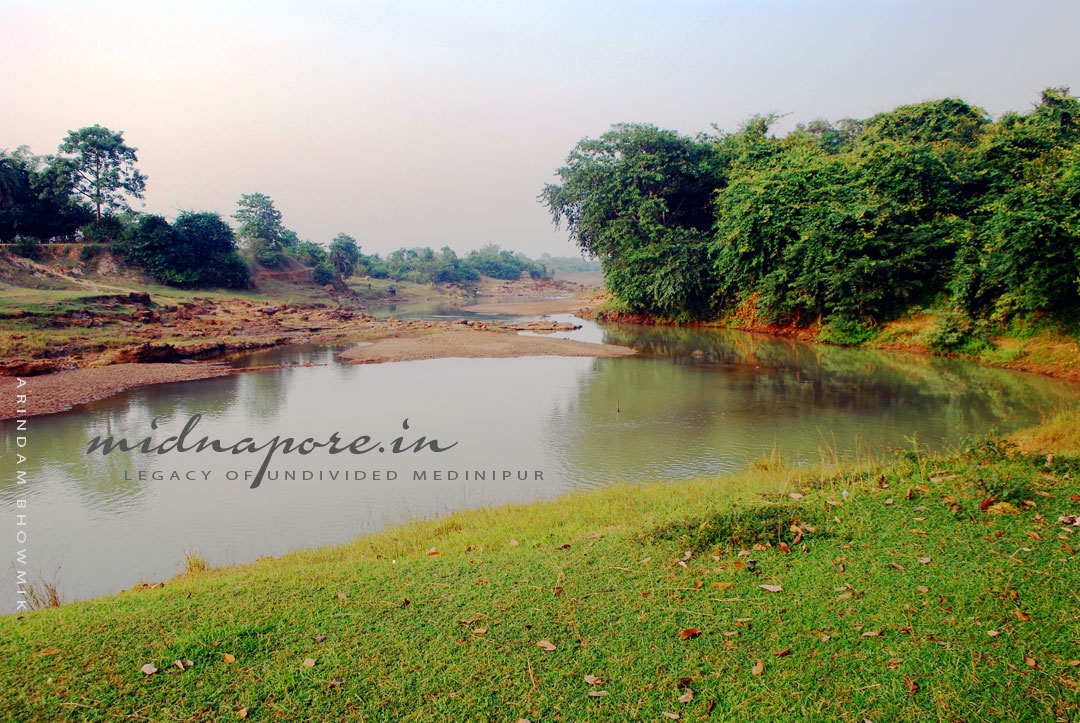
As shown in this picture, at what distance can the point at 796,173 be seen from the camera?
2630 cm

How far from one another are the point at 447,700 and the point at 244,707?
1.11 meters

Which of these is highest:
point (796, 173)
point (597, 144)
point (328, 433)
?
point (597, 144)

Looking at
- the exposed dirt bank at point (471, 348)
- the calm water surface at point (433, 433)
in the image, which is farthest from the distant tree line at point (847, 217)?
the exposed dirt bank at point (471, 348)

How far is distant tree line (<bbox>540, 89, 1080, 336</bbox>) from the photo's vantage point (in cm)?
1780

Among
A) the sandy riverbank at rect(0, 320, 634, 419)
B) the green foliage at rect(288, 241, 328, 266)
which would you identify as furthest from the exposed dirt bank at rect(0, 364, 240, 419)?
the green foliage at rect(288, 241, 328, 266)

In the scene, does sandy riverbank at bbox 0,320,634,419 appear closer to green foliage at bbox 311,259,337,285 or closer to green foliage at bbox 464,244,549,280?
green foliage at bbox 311,259,337,285

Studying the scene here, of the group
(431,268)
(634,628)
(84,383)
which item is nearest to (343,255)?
(431,268)

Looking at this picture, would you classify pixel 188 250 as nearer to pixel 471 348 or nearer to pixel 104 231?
pixel 104 231

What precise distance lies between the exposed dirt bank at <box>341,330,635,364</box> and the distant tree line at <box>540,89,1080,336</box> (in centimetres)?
827

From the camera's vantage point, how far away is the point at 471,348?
26297mm

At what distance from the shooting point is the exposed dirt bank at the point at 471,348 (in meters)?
24.7

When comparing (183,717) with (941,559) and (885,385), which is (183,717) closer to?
(941,559)

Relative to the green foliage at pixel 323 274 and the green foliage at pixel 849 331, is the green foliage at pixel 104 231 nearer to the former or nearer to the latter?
the green foliage at pixel 323 274

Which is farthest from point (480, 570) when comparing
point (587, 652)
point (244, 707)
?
point (244, 707)
